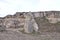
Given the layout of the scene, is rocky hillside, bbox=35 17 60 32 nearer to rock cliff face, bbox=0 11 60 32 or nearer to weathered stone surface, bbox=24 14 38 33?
rock cliff face, bbox=0 11 60 32

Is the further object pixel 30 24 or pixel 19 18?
pixel 19 18

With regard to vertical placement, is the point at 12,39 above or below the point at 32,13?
below

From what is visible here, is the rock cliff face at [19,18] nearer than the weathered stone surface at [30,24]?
No

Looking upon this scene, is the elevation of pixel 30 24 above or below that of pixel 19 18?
below

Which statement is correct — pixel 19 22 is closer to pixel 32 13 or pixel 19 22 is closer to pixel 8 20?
pixel 8 20

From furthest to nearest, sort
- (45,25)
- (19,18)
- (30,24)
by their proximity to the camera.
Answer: (19,18) < (45,25) < (30,24)

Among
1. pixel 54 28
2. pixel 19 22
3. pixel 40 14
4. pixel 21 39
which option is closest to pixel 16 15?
pixel 19 22

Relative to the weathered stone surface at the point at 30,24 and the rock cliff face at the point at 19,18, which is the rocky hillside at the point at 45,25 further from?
the weathered stone surface at the point at 30,24

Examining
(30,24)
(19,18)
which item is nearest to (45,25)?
(30,24)

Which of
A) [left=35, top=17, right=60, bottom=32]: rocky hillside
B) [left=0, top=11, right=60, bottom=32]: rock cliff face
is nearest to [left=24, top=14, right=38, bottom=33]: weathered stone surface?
[left=0, top=11, right=60, bottom=32]: rock cliff face

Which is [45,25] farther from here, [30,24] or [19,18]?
[19,18]

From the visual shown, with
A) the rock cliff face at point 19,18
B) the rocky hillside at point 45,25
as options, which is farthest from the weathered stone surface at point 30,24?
the rocky hillside at point 45,25

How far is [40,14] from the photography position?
9703mm

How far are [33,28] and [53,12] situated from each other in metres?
1.76
